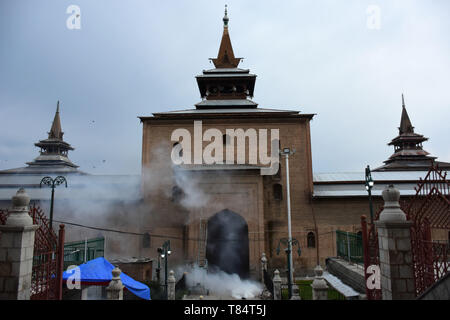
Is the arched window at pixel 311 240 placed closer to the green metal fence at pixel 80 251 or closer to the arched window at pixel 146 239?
the arched window at pixel 146 239

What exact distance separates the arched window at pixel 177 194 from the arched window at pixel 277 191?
21.9 feet

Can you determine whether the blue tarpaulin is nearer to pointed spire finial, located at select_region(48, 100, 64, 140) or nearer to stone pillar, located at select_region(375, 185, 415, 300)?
stone pillar, located at select_region(375, 185, 415, 300)

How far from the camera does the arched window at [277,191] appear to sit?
70.4 feet

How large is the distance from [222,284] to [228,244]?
11.5 ft

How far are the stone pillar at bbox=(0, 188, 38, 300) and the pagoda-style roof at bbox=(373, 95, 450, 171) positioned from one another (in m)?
40.6

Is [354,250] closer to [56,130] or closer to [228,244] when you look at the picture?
[228,244]

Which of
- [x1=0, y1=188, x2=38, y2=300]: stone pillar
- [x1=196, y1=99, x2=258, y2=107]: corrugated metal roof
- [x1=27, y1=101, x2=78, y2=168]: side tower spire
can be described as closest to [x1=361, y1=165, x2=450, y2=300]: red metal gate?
[x1=0, y1=188, x2=38, y2=300]: stone pillar

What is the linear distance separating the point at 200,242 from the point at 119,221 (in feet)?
21.4

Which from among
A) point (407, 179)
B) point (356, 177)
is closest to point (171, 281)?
point (356, 177)

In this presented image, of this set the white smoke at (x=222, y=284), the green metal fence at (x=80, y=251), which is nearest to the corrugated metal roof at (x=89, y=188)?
the green metal fence at (x=80, y=251)

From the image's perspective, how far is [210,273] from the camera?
1936 centimetres

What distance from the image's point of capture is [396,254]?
19.7ft

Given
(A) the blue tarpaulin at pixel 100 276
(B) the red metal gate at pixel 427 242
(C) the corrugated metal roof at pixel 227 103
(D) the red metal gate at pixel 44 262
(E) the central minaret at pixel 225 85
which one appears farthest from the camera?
(E) the central minaret at pixel 225 85

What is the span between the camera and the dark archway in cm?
2045
